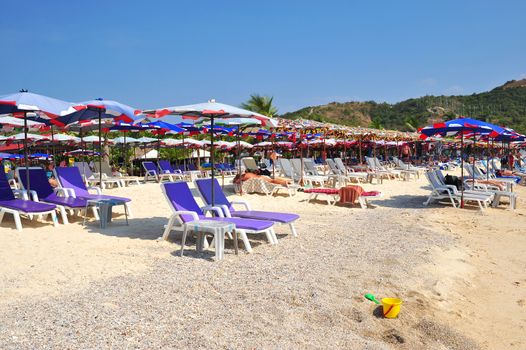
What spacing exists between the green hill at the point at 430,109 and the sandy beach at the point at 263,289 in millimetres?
59518

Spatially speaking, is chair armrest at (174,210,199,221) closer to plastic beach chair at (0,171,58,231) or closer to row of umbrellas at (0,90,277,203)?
row of umbrellas at (0,90,277,203)

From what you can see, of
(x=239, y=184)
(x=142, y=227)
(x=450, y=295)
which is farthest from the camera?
(x=239, y=184)

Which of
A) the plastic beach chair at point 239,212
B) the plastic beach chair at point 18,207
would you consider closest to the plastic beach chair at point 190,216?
the plastic beach chair at point 239,212

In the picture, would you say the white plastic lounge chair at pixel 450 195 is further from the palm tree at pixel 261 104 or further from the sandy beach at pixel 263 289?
the palm tree at pixel 261 104

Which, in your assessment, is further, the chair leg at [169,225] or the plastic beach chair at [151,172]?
the plastic beach chair at [151,172]

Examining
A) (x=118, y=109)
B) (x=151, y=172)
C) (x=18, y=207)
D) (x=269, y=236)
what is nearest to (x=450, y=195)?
(x=269, y=236)

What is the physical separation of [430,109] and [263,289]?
73.5m

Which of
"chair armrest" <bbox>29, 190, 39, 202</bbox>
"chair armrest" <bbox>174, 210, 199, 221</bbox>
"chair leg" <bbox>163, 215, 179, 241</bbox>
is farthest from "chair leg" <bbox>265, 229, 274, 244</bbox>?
"chair armrest" <bbox>29, 190, 39, 202</bbox>

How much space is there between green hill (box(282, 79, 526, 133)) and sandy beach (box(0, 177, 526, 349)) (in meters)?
59.5

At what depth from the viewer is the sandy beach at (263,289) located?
9.56 ft

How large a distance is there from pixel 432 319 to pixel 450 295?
2.52 ft

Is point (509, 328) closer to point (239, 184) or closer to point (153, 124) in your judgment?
point (239, 184)

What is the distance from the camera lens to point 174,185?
6.00 meters

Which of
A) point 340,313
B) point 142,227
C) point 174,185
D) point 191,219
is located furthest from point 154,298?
point 142,227
